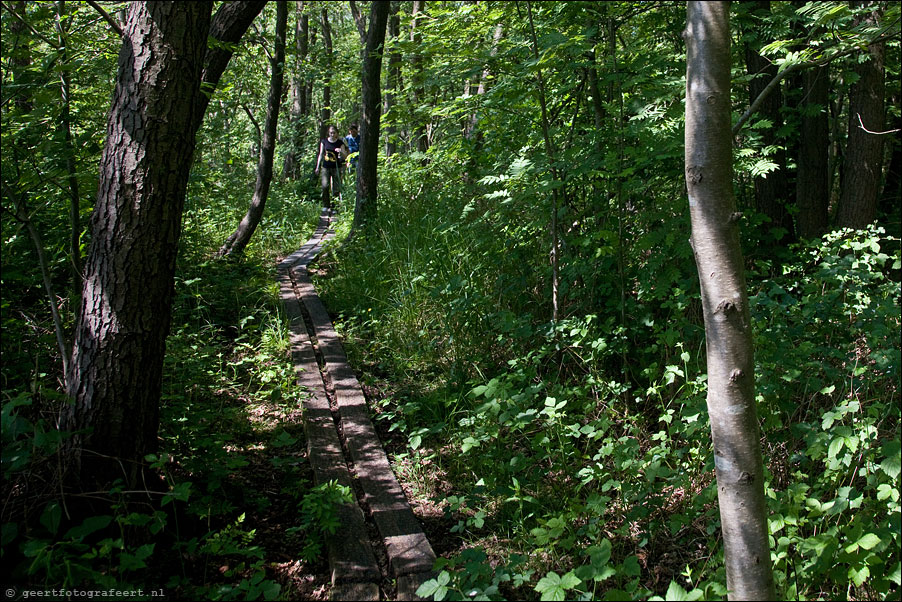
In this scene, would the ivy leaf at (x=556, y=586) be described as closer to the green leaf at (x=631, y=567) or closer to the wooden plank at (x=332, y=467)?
the green leaf at (x=631, y=567)

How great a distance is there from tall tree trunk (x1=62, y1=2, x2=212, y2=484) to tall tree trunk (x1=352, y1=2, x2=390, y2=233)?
6684 mm

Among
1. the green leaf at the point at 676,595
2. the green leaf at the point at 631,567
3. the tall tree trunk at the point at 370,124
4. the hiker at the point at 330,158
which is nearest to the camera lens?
the green leaf at the point at 676,595

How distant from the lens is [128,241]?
327 cm

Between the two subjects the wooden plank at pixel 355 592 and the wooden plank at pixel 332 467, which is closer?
the wooden plank at pixel 355 592

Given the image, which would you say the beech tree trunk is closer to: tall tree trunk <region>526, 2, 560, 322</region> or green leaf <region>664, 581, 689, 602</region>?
tall tree trunk <region>526, 2, 560, 322</region>

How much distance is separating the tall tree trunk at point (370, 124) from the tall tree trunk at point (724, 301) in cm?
817

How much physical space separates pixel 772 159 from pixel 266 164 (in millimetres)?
7732

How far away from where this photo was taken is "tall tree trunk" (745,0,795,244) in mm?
6344

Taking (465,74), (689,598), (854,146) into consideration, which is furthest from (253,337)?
(854,146)

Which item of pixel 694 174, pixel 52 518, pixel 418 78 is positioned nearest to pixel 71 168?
pixel 52 518

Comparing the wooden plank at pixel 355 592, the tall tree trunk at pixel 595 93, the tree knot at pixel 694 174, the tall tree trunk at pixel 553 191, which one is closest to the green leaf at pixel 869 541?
the tree knot at pixel 694 174

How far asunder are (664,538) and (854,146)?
5619 millimetres

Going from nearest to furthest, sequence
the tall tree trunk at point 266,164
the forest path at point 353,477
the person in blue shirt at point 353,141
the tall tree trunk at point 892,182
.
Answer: the forest path at point 353,477 → the tall tree trunk at point 892,182 → the tall tree trunk at point 266,164 → the person in blue shirt at point 353,141

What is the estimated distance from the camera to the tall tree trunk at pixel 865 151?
6734mm
